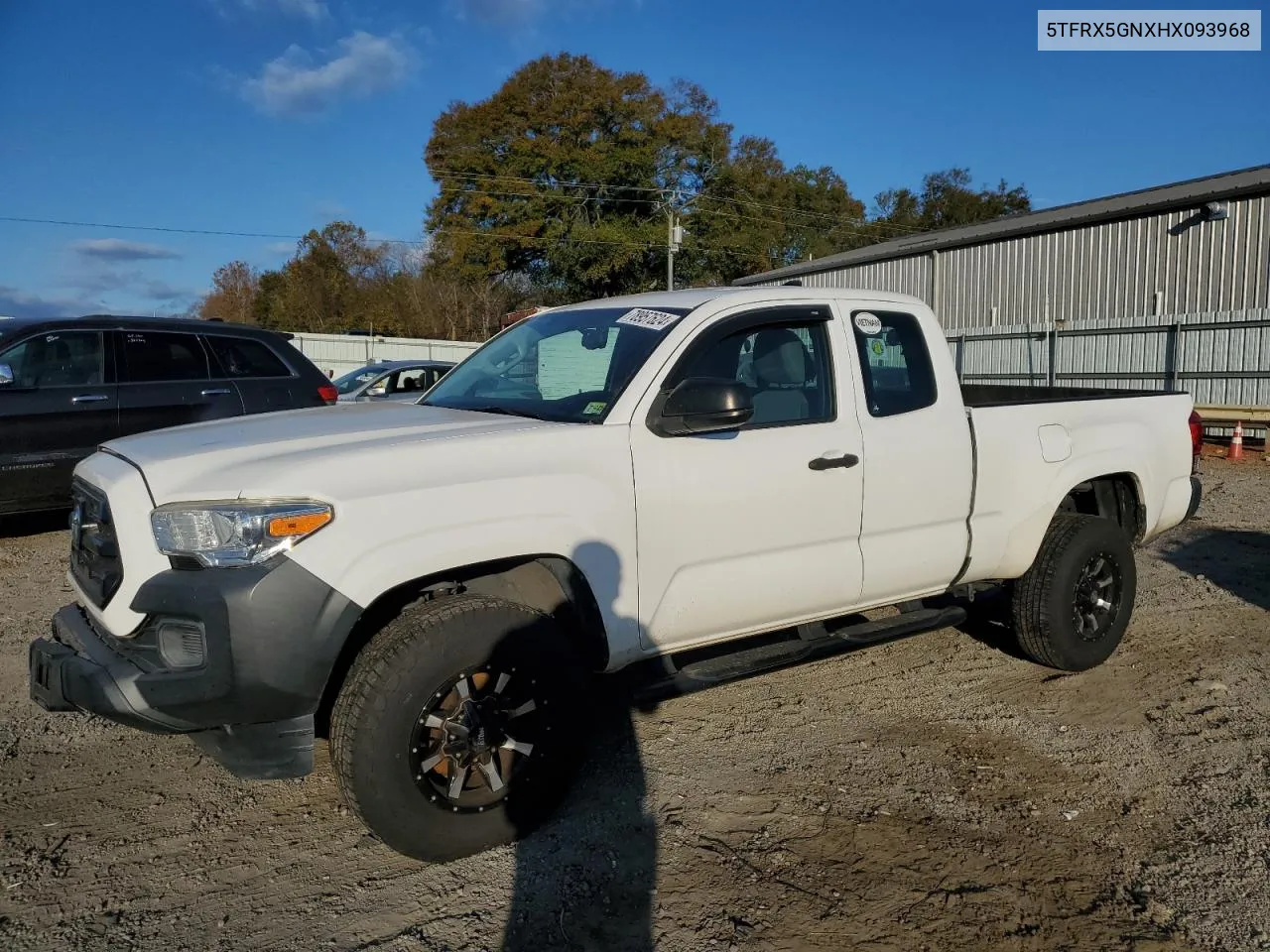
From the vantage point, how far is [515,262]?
40094mm

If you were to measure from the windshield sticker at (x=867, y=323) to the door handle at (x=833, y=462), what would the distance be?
0.66 metres

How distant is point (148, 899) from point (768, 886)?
6.44 feet

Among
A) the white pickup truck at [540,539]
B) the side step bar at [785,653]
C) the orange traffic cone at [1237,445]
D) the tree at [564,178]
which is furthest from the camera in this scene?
the tree at [564,178]

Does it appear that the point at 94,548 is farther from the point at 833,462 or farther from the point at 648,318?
the point at 833,462

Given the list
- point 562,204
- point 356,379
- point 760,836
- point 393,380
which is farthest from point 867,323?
point 562,204

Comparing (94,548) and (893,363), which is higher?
(893,363)

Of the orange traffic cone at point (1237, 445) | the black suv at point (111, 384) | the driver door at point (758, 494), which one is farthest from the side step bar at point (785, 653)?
the orange traffic cone at point (1237, 445)

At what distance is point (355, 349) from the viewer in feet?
90.8

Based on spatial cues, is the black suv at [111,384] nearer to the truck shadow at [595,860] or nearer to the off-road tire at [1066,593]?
the truck shadow at [595,860]

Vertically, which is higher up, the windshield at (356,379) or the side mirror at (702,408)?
the windshield at (356,379)

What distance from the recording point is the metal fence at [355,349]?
26953 mm

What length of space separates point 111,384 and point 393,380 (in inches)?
234

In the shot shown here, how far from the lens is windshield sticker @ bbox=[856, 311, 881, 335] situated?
4305mm

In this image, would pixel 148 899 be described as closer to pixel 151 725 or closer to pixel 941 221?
pixel 151 725
